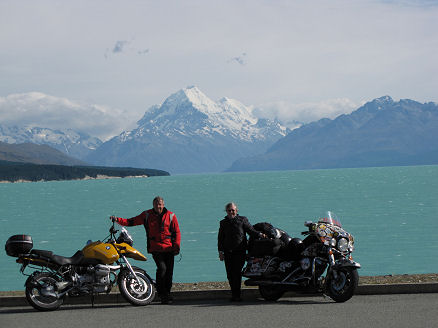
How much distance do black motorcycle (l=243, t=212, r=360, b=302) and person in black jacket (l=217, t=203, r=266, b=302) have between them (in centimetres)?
18

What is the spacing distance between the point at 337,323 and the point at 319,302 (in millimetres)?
2050

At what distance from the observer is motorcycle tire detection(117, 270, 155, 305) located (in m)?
12.1

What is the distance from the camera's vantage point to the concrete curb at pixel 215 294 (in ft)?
40.7

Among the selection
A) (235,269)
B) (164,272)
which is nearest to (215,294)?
(235,269)

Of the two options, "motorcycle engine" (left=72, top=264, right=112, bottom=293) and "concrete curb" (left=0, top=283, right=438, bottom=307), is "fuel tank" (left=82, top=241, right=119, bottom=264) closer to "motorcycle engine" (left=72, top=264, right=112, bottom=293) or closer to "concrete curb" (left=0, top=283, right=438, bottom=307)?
"motorcycle engine" (left=72, top=264, right=112, bottom=293)

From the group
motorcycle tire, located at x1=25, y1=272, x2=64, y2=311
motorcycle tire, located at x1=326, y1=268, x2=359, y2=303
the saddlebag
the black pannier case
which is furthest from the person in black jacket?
the black pannier case

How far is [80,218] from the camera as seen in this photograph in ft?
230

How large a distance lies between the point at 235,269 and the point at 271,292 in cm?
77

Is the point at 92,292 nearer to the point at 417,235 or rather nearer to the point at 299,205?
the point at 417,235

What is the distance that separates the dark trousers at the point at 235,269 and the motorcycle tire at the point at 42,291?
3.01m

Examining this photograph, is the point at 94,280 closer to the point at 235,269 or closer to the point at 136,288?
the point at 136,288

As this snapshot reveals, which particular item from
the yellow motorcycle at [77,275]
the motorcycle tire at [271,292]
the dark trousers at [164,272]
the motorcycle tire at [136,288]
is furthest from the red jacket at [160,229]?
the motorcycle tire at [271,292]

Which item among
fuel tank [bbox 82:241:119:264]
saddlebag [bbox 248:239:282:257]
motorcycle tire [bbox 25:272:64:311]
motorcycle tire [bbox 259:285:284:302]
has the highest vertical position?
saddlebag [bbox 248:239:282:257]

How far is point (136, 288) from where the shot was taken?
12.3 m
